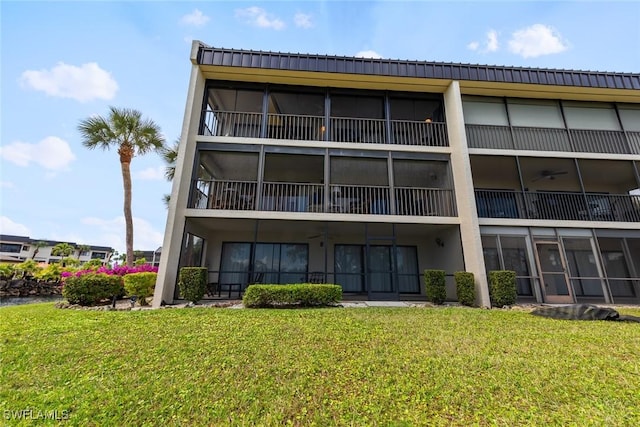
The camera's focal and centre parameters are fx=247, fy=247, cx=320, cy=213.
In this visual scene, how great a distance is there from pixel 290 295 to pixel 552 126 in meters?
12.8

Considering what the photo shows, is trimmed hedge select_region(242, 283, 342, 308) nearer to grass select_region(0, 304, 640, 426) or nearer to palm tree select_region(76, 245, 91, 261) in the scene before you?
grass select_region(0, 304, 640, 426)

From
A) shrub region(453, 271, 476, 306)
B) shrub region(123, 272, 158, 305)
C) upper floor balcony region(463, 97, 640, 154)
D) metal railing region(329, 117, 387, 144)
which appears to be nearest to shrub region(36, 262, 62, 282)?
shrub region(123, 272, 158, 305)

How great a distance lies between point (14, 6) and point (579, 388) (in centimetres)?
1348

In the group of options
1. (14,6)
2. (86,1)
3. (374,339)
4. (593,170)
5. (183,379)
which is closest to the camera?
(183,379)

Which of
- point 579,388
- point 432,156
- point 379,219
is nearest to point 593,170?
point 432,156

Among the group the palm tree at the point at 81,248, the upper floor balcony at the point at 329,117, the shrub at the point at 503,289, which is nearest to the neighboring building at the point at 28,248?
the palm tree at the point at 81,248

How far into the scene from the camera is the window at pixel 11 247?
151 ft

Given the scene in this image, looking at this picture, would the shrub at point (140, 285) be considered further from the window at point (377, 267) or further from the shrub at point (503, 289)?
the shrub at point (503, 289)

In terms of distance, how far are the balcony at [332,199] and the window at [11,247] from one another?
6480 centimetres

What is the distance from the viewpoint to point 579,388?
285cm

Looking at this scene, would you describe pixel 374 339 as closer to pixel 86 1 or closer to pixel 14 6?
pixel 14 6

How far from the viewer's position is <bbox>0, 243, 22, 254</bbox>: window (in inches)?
1808

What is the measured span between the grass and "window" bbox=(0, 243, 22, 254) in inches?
2600

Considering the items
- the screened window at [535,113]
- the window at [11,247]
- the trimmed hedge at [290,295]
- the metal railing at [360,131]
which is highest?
the screened window at [535,113]
